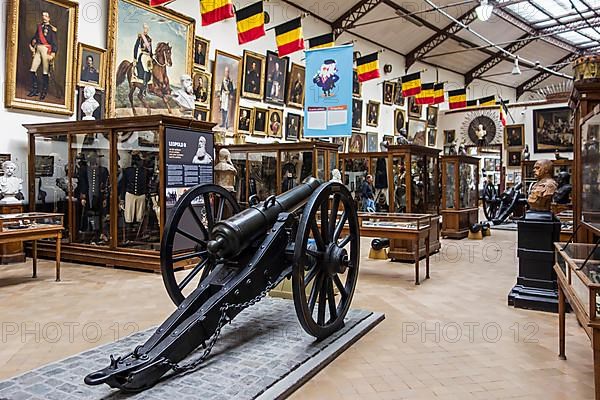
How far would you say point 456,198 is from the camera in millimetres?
12141

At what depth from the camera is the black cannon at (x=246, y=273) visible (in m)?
3.08

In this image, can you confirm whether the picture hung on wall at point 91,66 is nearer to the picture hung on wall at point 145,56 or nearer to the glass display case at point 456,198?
the picture hung on wall at point 145,56

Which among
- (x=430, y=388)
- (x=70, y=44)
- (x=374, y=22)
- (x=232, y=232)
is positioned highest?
(x=374, y=22)

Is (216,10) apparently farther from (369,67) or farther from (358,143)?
(358,143)

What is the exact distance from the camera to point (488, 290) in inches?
244

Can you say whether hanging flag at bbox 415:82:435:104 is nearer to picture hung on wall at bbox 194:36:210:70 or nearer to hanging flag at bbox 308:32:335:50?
hanging flag at bbox 308:32:335:50

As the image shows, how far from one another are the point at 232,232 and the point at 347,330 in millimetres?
1346

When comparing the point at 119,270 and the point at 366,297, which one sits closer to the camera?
the point at 366,297

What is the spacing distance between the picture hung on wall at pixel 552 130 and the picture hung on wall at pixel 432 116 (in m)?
4.44

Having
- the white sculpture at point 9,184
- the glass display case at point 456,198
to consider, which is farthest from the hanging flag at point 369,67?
the white sculpture at point 9,184

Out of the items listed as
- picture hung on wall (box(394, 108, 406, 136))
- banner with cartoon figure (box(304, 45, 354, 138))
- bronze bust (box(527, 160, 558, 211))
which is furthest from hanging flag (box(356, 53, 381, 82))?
bronze bust (box(527, 160, 558, 211))

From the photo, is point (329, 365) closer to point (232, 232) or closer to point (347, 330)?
point (347, 330)

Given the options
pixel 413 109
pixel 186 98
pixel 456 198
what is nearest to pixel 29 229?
pixel 186 98

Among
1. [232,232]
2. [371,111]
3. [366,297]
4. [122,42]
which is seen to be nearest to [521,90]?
[371,111]
